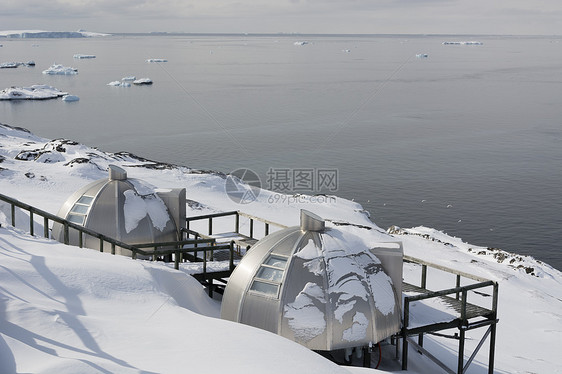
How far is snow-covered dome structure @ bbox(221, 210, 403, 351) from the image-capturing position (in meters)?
15.4

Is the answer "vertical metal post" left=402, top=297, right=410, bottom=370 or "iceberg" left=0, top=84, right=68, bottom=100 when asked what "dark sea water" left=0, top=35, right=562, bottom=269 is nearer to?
"iceberg" left=0, top=84, right=68, bottom=100

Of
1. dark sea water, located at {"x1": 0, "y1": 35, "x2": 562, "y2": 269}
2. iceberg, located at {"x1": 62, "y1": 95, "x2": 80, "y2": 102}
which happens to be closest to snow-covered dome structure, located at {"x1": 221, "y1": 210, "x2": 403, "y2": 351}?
dark sea water, located at {"x1": 0, "y1": 35, "x2": 562, "y2": 269}

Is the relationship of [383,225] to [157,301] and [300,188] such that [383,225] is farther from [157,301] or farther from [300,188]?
[157,301]

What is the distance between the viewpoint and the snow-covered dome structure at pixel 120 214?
20.6 meters

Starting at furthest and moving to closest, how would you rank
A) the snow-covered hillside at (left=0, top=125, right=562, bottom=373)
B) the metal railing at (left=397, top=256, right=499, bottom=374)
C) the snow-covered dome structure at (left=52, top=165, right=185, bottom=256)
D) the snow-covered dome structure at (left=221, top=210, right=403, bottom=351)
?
the snow-covered dome structure at (left=52, top=165, right=185, bottom=256) → the metal railing at (left=397, top=256, right=499, bottom=374) → the snow-covered dome structure at (left=221, top=210, right=403, bottom=351) → the snow-covered hillside at (left=0, top=125, right=562, bottom=373)

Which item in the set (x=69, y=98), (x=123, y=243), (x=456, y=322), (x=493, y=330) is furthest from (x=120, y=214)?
(x=69, y=98)

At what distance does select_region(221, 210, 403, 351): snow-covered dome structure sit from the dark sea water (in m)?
28.4

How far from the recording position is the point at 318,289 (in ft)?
51.0

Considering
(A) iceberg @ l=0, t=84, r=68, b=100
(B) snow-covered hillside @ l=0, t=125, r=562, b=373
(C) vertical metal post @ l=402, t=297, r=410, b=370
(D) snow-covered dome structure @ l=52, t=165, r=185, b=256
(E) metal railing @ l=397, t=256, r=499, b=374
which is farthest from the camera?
(A) iceberg @ l=0, t=84, r=68, b=100

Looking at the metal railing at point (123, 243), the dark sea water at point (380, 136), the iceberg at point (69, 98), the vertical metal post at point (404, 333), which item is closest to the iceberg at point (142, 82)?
the dark sea water at point (380, 136)

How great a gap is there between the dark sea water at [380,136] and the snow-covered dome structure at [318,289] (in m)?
28.4

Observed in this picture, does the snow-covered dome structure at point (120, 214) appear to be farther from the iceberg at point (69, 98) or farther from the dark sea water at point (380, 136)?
the iceberg at point (69, 98)

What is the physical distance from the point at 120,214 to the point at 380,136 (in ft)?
184

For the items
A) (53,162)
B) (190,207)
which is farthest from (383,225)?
(53,162)
